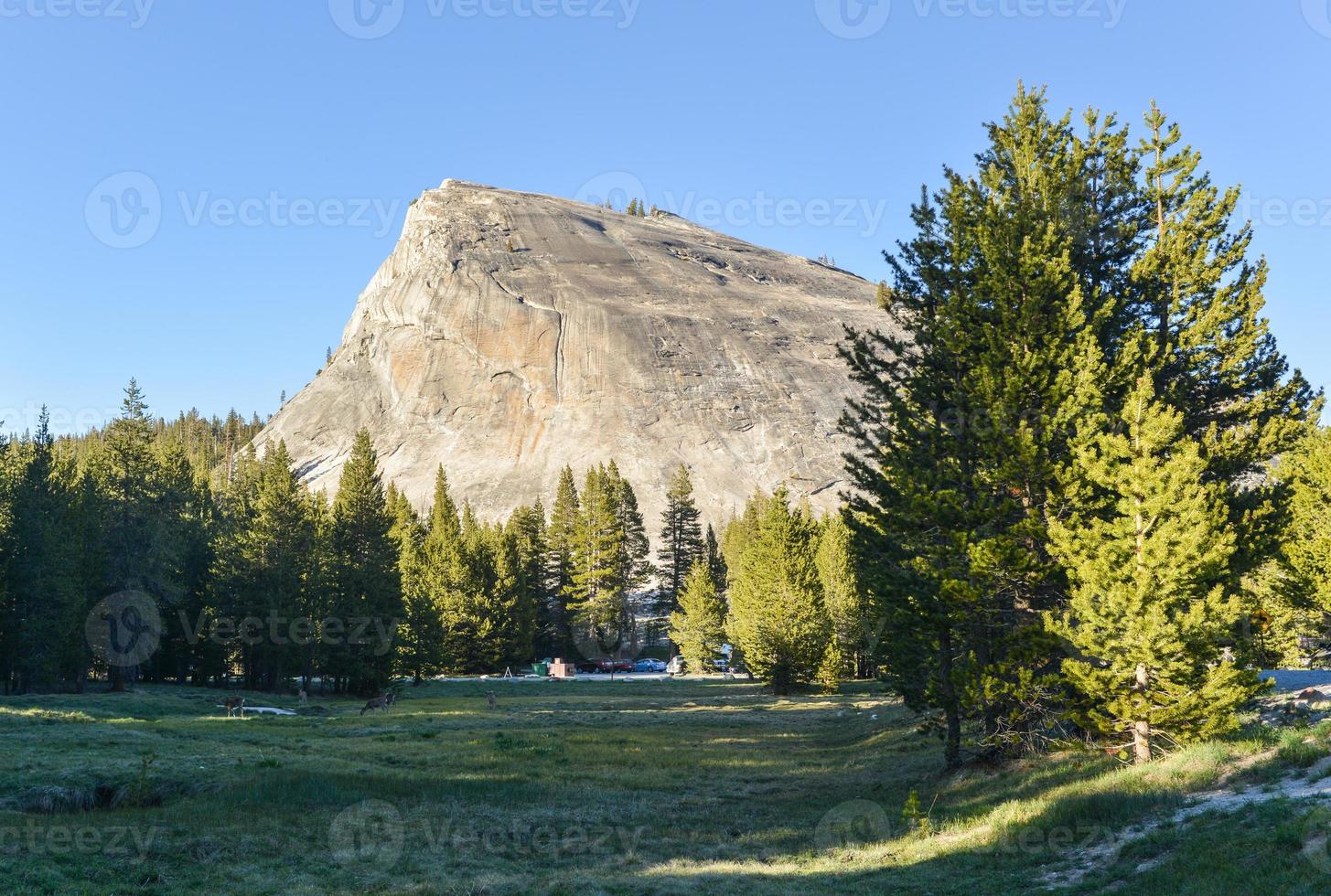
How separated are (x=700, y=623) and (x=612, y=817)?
55.2m

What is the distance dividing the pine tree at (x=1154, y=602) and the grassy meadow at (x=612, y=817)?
1026mm

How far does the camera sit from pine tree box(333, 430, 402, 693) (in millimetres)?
55062

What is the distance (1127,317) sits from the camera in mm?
24766

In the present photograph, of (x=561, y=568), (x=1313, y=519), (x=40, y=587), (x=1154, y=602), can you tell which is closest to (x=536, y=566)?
(x=561, y=568)

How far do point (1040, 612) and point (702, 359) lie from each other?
13061 cm

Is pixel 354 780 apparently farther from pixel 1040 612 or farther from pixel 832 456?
pixel 832 456

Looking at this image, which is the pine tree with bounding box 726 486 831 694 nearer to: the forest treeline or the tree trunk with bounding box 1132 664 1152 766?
the forest treeline

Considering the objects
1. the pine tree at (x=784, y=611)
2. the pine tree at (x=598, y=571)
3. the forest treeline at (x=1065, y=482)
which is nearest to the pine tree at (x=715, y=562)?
the pine tree at (x=598, y=571)

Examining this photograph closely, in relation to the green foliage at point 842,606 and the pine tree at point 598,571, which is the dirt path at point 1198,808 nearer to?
the green foliage at point 842,606

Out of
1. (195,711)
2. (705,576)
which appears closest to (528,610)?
(705,576)

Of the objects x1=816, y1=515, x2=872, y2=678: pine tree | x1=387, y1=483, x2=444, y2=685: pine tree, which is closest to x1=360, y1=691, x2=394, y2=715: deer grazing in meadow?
x1=387, y1=483, x2=444, y2=685: pine tree

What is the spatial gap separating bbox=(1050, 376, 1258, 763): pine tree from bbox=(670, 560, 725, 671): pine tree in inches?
2155

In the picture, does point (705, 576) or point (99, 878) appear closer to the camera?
point (99, 878)

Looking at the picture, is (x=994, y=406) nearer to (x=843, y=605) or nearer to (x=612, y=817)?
(x=612, y=817)
